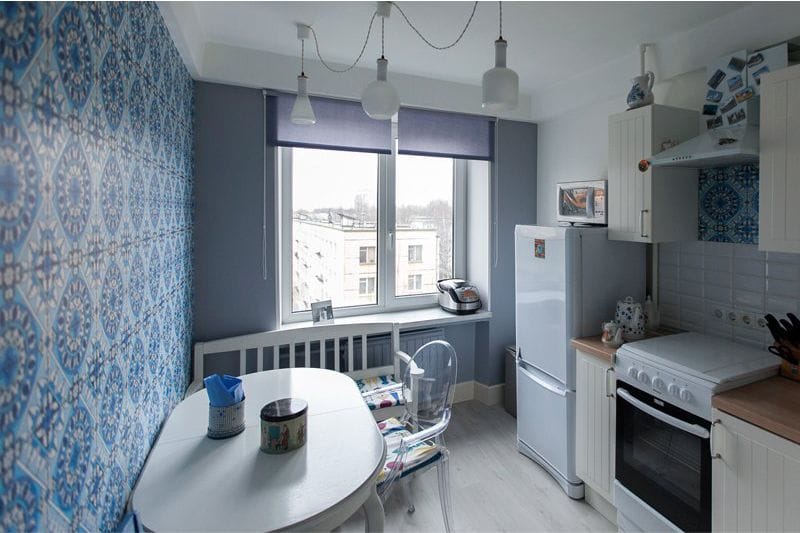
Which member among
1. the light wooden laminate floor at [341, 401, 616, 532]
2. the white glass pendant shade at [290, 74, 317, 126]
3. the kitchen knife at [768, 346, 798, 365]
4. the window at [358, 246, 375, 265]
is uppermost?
the white glass pendant shade at [290, 74, 317, 126]

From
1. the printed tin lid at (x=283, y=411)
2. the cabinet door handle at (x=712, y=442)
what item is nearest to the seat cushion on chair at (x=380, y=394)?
the printed tin lid at (x=283, y=411)

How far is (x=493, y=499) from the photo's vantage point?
2215 mm

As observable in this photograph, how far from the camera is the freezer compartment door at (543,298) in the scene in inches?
89.4

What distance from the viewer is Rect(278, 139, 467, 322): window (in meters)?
2.87

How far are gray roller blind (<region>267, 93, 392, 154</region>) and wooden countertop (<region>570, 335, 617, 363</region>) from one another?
177cm

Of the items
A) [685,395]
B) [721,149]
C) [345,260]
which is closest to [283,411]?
[685,395]

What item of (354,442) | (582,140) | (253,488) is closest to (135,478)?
(253,488)

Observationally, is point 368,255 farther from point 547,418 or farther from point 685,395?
point 685,395

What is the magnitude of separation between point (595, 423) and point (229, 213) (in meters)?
2.43

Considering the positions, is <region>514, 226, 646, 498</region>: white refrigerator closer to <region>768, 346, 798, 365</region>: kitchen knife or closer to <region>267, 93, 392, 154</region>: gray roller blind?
<region>768, 346, 798, 365</region>: kitchen knife

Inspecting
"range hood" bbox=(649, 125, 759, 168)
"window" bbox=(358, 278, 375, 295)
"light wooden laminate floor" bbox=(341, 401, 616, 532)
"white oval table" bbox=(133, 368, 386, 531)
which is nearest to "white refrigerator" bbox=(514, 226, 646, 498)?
"light wooden laminate floor" bbox=(341, 401, 616, 532)

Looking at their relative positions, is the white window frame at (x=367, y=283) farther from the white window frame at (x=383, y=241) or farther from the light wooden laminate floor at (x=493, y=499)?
the light wooden laminate floor at (x=493, y=499)

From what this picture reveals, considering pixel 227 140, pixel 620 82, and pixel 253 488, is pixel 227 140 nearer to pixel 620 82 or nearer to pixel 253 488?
pixel 253 488

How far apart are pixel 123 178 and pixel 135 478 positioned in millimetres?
933
